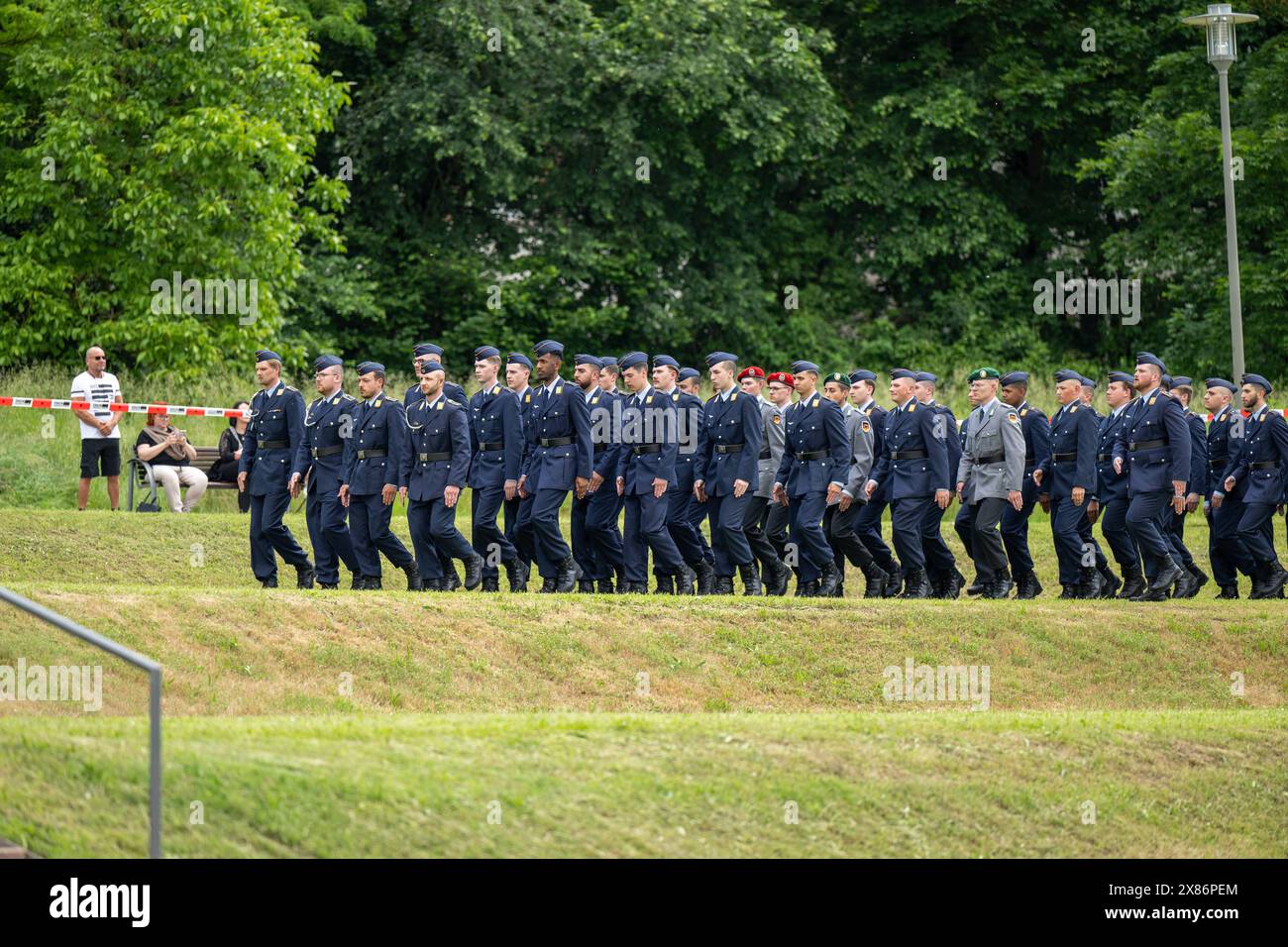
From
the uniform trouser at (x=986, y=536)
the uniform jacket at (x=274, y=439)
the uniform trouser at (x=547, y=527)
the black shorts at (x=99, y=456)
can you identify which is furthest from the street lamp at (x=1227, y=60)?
the black shorts at (x=99, y=456)

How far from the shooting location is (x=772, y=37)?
38.2 meters

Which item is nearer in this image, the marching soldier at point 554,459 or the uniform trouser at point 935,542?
the marching soldier at point 554,459

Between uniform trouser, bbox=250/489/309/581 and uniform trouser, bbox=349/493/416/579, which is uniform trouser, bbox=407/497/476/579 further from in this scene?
uniform trouser, bbox=250/489/309/581

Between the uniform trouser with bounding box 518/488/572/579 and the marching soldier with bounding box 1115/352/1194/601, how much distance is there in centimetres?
514

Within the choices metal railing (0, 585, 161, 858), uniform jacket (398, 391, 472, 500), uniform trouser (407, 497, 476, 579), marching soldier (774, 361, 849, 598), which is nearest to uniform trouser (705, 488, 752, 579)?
marching soldier (774, 361, 849, 598)

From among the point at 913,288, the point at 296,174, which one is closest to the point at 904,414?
the point at 296,174

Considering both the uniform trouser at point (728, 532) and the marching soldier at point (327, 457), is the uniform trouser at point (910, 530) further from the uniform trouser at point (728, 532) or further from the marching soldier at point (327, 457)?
the marching soldier at point (327, 457)

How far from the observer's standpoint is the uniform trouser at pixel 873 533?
19141 mm

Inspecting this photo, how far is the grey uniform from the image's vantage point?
1812 cm

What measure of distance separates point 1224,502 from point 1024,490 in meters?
1.93

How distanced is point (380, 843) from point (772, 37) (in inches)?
1199

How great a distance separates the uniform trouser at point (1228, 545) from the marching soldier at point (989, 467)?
94.2 inches

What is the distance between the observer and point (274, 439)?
17.2 m
